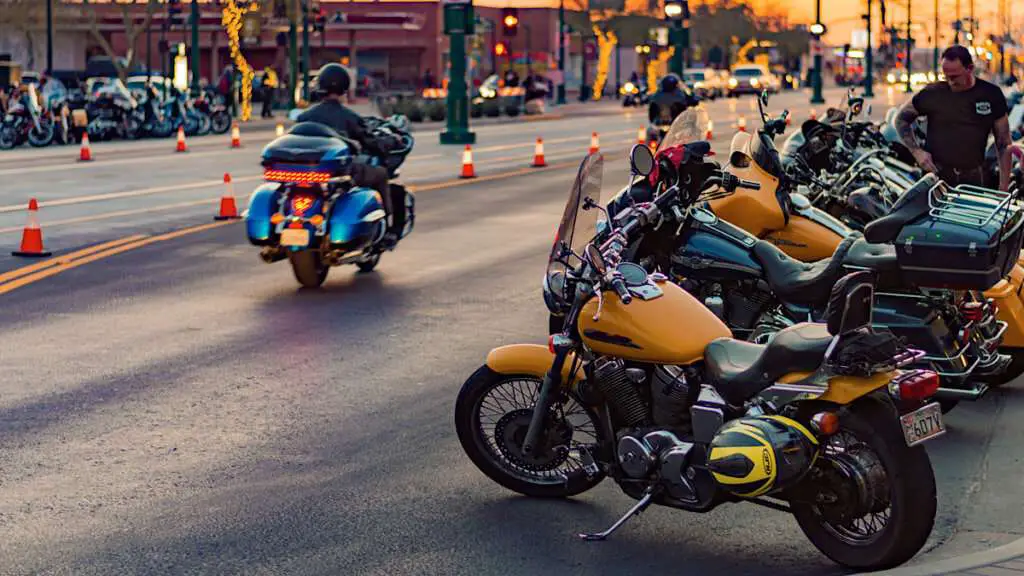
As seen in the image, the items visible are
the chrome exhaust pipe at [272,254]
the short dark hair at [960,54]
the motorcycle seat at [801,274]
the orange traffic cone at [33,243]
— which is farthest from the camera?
the orange traffic cone at [33,243]

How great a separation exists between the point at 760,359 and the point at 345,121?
886 centimetres

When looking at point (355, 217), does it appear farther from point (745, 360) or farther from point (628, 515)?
point (745, 360)

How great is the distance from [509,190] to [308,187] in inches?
447

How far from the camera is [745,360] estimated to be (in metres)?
6.76

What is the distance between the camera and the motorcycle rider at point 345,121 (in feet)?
49.1

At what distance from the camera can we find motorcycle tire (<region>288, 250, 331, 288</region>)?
1466 centimetres

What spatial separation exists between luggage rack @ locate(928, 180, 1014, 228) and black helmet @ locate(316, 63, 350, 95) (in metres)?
7.41

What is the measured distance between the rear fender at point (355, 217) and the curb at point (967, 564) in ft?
28.2

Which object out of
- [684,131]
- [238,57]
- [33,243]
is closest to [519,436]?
[684,131]

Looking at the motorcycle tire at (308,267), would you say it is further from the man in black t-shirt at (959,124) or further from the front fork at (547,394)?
the front fork at (547,394)

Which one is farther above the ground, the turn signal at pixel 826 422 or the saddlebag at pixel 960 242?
the saddlebag at pixel 960 242

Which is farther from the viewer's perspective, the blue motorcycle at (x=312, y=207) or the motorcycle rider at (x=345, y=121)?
the motorcycle rider at (x=345, y=121)

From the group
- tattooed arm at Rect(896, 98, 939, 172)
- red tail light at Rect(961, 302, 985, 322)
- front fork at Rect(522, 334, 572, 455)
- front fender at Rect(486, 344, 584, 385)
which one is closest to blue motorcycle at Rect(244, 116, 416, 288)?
tattooed arm at Rect(896, 98, 939, 172)

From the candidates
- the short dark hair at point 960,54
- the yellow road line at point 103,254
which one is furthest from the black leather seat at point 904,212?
the yellow road line at point 103,254
